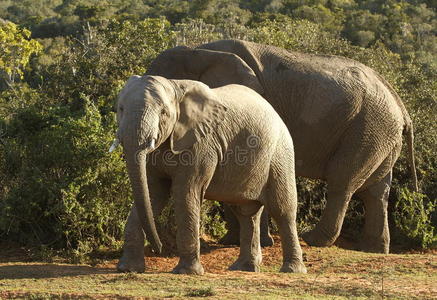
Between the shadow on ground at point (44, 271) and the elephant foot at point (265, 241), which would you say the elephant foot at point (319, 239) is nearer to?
the elephant foot at point (265, 241)

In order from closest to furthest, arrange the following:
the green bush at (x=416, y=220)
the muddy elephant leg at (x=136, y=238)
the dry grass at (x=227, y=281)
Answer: the dry grass at (x=227, y=281) < the muddy elephant leg at (x=136, y=238) < the green bush at (x=416, y=220)

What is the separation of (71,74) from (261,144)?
6027mm

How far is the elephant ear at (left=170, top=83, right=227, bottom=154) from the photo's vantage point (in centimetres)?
912

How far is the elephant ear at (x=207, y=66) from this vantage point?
11.7 meters

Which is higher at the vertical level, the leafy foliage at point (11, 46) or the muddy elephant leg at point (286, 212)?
the leafy foliage at point (11, 46)

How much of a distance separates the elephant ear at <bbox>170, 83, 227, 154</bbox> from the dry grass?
1353 mm

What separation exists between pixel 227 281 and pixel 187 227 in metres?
0.70

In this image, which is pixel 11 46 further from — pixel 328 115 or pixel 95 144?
pixel 328 115

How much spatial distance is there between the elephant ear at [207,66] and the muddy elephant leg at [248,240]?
2052 millimetres

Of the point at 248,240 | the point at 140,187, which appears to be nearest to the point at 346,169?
the point at 248,240

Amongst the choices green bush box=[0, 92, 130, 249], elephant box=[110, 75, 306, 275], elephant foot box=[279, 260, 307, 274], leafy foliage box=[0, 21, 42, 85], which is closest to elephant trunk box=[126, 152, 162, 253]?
elephant box=[110, 75, 306, 275]

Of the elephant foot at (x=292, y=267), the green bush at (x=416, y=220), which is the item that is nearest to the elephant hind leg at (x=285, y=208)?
the elephant foot at (x=292, y=267)

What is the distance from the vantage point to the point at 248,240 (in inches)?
408

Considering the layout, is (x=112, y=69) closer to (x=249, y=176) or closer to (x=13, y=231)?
(x=13, y=231)
